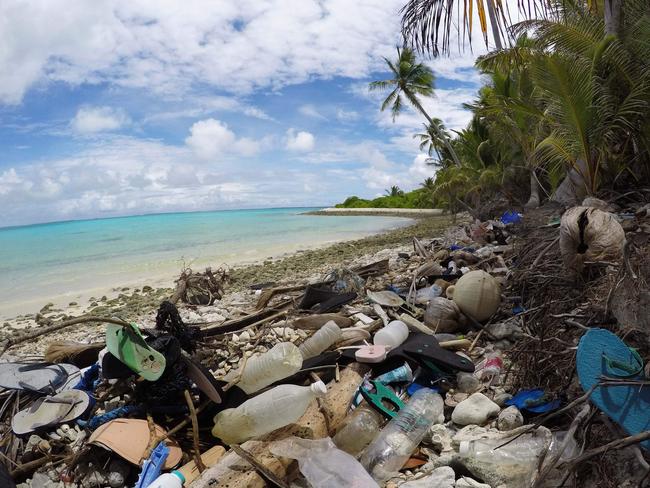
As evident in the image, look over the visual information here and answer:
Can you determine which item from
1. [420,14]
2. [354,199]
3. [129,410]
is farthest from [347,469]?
[354,199]

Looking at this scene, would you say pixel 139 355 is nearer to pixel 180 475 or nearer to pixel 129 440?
pixel 129 440

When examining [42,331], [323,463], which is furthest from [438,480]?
[42,331]

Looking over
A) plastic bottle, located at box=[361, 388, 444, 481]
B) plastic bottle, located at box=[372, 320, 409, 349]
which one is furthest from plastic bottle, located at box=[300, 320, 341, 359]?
plastic bottle, located at box=[361, 388, 444, 481]

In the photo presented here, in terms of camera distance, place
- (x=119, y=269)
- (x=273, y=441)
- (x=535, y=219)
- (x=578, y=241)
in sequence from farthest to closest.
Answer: (x=119, y=269) < (x=535, y=219) < (x=578, y=241) < (x=273, y=441)

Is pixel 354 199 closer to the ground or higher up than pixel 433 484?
higher up

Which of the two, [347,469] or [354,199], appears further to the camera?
[354,199]

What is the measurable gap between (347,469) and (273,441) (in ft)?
1.32

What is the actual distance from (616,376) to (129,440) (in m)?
2.31

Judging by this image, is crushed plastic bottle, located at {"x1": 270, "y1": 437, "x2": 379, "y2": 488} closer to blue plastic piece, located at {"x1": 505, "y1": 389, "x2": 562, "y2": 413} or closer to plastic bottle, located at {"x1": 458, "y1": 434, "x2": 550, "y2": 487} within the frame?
plastic bottle, located at {"x1": 458, "y1": 434, "x2": 550, "y2": 487}

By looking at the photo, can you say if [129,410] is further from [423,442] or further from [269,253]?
[269,253]

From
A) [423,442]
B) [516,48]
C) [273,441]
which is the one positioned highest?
[516,48]

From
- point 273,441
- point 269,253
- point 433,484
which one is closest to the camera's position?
point 433,484

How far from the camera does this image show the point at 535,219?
6984 mm

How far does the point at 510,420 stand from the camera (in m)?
2.33
